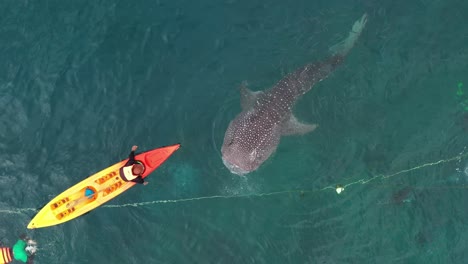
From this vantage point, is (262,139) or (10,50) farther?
(10,50)

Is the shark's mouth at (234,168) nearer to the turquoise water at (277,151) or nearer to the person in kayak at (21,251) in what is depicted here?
the turquoise water at (277,151)

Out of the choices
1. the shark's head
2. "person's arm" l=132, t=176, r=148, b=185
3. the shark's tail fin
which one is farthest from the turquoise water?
"person's arm" l=132, t=176, r=148, b=185

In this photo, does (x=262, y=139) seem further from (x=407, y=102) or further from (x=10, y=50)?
(x=10, y=50)

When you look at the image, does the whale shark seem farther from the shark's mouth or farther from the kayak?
the kayak

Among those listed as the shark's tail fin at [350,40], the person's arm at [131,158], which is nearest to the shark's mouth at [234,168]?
the person's arm at [131,158]

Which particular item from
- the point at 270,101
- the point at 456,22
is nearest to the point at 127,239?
the point at 270,101

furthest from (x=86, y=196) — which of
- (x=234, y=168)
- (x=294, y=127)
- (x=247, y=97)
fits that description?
(x=294, y=127)
